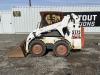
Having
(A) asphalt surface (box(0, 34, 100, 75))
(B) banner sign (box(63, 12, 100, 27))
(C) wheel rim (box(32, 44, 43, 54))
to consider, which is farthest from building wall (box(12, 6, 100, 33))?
(C) wheel rim (box(32, 44, 43, 54))

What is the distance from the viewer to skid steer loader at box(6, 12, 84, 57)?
1174cm

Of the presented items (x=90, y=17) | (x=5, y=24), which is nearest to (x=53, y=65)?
(x=90, y=17)

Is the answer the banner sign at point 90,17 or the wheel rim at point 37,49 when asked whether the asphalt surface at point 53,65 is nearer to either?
the wheel rim at point 37,49

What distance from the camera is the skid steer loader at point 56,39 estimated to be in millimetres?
11742

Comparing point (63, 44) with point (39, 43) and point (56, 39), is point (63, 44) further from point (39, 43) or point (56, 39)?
point (39, 43)

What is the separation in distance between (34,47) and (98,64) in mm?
3625

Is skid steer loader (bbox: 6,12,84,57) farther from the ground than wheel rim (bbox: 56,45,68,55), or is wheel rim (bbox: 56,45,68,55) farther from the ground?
skid steer loader (bbox: 6,12,84,57)

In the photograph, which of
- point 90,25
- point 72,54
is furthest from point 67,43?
point 90,25

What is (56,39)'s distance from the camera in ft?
39.1

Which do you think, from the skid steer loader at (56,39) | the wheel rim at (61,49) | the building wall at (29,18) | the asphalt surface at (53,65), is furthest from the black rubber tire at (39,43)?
the building wall at (29,18)

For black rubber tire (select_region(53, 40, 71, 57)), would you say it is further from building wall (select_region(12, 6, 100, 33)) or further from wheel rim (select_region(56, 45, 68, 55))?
building wall (select_region(12, 6, 100, 33))

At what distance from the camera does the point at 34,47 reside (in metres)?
11.9

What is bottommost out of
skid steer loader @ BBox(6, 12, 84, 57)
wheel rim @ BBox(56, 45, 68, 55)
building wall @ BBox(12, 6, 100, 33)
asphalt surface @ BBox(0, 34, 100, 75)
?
asphalt surface @ BBox(0, 34, 100, 75)

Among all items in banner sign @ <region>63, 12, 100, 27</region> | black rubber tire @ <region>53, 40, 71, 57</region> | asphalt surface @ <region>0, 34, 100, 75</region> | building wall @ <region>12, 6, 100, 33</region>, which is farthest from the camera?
building wall @ <region>12, 6, 100, 33</region>
